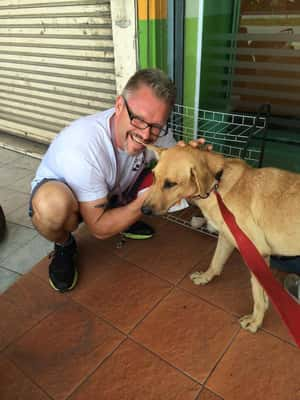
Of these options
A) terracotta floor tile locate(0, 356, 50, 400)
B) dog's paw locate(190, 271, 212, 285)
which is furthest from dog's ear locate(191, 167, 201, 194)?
terracotta floor tile locate(0, 356, 50, 400)

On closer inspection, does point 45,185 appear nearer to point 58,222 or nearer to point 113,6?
point 58,222

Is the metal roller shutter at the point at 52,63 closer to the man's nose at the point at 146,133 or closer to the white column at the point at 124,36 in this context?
the white column at the point at 124,36

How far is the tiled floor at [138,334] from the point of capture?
177 centimetres

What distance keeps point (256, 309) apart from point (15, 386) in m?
1.51

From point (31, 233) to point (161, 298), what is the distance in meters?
1.52

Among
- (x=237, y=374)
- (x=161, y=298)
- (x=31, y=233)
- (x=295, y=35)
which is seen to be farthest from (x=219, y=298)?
(x=295, y=35)

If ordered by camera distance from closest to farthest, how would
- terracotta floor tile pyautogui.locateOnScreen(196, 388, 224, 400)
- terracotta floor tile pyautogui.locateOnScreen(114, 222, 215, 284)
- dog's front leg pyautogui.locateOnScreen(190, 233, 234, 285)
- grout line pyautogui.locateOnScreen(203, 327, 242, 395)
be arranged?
terracotta floor tile pyautogui.locateOnScreen(196, 388, 224, 400) → grout line pyautogui.locateOnScreen(203, 327, 242, 395) → dog's front leg pyautogui.locateOnScreen(190, 233, 234, 285) → terracotta floor tile pyautogui.locateOnScreen(114, 222, 215, 284)

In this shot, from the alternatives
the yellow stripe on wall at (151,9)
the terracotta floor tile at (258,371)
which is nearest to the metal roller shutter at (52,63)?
the yellow stripe on wall at (151,9)

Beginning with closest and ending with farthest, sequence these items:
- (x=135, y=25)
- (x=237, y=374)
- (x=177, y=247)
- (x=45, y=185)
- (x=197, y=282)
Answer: (x=237, y=374) → (x=45, y=185) → (x=197, y=282) → (x=177, y=247) → (x=135, y=25)

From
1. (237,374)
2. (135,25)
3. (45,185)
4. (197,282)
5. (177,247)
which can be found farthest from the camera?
(135,25)

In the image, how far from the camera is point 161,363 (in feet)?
6.15

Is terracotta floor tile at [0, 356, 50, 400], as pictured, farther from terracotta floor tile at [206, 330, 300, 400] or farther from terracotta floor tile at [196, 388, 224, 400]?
terracotta floor tile at [206, 330, 300, 400]

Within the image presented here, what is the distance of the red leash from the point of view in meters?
1.20

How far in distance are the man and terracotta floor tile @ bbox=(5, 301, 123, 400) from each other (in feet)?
1.00
